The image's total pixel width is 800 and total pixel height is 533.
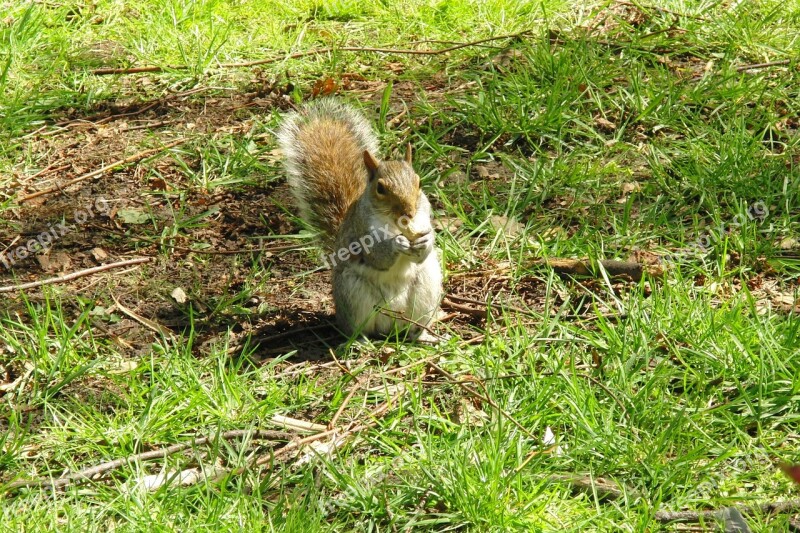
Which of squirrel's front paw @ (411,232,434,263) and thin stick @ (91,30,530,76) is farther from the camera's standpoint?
thin stick @ (91,30,530,76)

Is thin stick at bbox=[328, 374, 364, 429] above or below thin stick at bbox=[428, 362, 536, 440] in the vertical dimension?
below

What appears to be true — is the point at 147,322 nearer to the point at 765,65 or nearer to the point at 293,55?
the point at 293,55

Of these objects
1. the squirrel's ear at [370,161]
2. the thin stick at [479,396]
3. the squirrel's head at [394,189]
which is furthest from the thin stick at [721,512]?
the squirrel's ear at [370,161]

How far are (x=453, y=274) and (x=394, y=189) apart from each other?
55 cm

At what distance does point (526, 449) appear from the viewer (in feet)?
6.88

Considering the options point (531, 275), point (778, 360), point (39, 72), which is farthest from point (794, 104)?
point (39, 72)

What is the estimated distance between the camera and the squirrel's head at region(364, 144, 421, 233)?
8.16 ft

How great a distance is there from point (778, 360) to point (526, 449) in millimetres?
649

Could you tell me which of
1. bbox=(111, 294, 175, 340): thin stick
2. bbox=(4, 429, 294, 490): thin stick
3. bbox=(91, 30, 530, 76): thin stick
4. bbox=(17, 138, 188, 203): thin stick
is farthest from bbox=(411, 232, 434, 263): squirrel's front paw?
bbox=(91, 30, 530, 76): thin stick

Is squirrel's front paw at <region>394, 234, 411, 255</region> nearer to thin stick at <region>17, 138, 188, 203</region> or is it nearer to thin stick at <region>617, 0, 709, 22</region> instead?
thin stick at <region>17, 138, 188, 203</region>

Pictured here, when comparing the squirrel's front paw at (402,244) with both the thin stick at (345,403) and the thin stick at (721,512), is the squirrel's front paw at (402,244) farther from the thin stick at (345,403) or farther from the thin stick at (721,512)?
the thin stick at (721,512)

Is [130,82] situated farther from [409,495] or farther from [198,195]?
[409,495]

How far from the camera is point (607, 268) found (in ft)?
9.30

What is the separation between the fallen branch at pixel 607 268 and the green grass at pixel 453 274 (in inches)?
1.6
